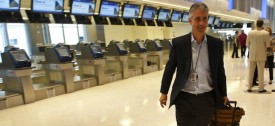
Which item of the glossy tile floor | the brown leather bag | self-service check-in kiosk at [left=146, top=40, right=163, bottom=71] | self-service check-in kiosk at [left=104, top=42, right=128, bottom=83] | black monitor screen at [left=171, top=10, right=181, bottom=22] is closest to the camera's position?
the brown leather bag

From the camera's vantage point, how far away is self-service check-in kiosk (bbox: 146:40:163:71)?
8.40 metres

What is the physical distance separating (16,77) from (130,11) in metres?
3.59

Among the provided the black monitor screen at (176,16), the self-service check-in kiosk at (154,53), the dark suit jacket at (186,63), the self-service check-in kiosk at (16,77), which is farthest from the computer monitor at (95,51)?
the dark suit jacket at (186,63)

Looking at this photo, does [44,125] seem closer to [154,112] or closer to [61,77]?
[154,112]

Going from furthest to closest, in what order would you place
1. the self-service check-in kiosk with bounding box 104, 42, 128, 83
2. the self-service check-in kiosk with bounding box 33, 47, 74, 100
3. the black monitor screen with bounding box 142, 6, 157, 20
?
the black monitor screen with bounding box 142, 6, 157, 20 < the self-service check-in kiosk with bounding box 104, 42, 128, 83 < the self-service check-in kiosk with bounding box 33, 47, 74, 100

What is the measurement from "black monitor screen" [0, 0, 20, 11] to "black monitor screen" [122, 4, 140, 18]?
9.95 ft

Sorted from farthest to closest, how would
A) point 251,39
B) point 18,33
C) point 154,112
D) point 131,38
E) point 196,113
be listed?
1. point 131,38
2. point 18,33
3. point 251,39
4. point 154,112
5. point 196,113

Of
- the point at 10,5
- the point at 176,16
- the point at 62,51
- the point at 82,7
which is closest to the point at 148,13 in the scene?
the point at 176,16

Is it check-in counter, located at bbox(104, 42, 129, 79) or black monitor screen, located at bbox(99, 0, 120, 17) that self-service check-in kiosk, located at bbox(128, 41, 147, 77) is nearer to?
check-in counter, located at bbox(104, 42, 129, 79)

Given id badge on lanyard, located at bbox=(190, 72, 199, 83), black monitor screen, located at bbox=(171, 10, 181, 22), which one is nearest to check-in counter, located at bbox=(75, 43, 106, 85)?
black monitor screen, located at bbox=(171, 10, 181, 22)

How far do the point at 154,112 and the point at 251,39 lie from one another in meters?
2.34

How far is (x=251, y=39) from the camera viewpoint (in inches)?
177

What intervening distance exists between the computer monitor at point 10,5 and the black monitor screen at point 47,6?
32 centimetres

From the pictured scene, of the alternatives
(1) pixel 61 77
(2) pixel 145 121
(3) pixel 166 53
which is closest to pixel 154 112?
(2) pixel 145 121
